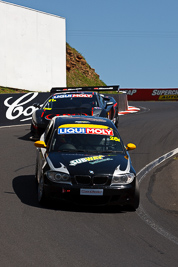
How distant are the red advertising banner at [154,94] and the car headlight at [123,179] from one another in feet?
143

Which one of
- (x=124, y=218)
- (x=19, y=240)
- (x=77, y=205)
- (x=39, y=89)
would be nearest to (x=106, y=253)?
(x=19, y=240)

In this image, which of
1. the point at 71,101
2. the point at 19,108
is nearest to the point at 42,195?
the point at 71,101

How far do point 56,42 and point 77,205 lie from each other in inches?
1311

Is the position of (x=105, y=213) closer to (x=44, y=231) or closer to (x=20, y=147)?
(x=44, y=231)

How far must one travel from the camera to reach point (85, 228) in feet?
23.3

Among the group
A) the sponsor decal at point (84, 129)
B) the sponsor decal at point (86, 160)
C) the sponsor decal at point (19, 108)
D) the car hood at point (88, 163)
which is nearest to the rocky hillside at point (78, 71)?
the sponsor decal at point (19, 108)

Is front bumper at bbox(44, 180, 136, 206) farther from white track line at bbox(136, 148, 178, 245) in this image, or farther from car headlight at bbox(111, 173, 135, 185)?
white track line at bbox(136, 148, 178, 245)

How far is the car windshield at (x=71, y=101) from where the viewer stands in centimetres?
1627

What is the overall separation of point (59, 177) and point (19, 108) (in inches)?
519

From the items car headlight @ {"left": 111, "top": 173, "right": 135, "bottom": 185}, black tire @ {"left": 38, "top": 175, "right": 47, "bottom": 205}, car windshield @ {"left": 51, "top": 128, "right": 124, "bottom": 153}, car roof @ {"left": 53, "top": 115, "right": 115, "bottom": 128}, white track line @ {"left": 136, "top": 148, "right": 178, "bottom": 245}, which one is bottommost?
white track line @ {"left": 136, "top": 148, "right": 178, "bottom": 245}

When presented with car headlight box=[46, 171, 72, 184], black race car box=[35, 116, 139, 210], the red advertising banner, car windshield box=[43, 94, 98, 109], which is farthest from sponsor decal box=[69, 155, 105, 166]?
the red advertising banner

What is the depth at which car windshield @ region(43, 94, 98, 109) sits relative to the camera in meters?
16.3

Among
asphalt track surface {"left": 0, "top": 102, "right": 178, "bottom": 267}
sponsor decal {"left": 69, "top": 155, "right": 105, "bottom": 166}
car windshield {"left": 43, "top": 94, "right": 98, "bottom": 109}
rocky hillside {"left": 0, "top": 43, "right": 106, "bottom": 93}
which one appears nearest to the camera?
asphalt track surface {"left": 0, "top": 102, "right": 178, "bottom": 267}

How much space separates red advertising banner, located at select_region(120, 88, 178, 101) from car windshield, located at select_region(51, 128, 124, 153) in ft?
139
